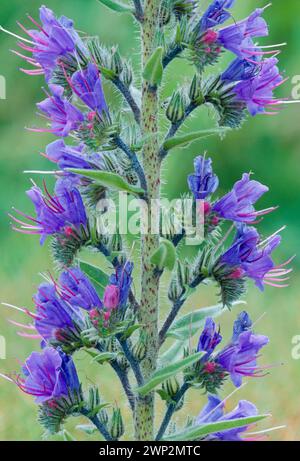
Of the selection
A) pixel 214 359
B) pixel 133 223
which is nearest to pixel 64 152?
pixel 133 223

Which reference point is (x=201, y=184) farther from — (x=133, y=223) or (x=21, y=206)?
Answer: (x=21, y=206)

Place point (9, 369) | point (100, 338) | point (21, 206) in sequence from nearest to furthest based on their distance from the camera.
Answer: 1. point (100, 338)
2. point (9, 369)
3. point (21, 206)

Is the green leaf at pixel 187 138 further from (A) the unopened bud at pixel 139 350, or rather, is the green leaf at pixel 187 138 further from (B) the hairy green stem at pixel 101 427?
(B) the hairy green stem at pixel 101 427

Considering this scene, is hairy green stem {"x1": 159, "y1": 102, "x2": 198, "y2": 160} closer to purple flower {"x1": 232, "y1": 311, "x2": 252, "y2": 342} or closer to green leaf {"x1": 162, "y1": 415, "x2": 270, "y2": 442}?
purple flower {"x1": 232, "y1": 311, "x2": 252, "y2": 342}

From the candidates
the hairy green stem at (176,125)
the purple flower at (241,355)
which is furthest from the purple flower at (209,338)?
the hairy green stem at (176,125)

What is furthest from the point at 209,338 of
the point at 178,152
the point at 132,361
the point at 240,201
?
the point at 178,152
